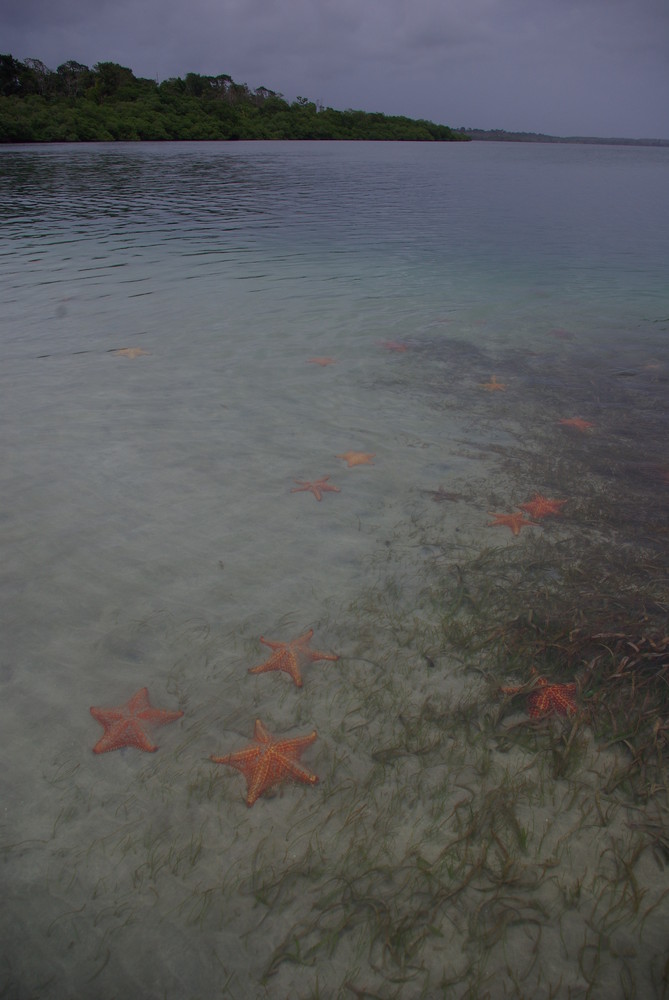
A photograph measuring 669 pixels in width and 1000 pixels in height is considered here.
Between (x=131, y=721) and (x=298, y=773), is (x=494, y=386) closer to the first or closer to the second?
(x=298, y=773)

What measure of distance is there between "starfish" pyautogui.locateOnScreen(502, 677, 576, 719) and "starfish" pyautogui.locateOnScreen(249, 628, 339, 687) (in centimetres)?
127

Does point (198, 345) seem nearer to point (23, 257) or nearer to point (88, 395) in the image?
point (88, 395)

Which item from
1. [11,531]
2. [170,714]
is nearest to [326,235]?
[11,531]

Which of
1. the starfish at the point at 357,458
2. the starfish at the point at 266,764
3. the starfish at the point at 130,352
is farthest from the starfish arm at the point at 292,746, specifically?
the starfish at the point at 130,352

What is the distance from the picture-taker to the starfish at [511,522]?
17.4ft

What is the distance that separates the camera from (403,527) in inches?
217

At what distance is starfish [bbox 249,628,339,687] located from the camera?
3895 mm

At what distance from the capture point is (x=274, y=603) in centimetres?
457

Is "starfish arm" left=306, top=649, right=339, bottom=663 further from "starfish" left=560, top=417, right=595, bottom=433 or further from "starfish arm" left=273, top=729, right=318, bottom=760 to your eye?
"starfish" left=560, top=417, right=595, bottom=433

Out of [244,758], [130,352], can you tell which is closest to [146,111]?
[130,352]

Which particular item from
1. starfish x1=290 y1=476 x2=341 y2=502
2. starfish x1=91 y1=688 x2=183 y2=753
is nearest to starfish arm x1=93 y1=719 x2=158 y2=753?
starfish x1=91 y1=688 x2=183 y2=753

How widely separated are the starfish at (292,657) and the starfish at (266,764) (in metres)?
0.63

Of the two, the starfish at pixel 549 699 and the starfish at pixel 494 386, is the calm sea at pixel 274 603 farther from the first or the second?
the starfish at pixel 549 699

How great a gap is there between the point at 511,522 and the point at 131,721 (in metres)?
3.56
